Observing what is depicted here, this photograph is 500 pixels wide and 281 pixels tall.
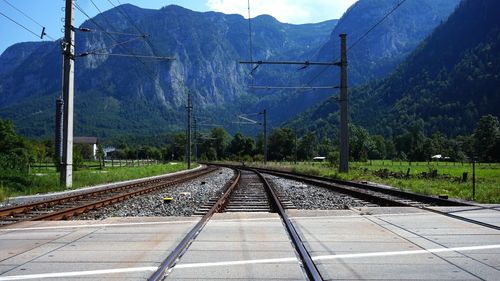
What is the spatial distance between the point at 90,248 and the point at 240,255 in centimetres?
239

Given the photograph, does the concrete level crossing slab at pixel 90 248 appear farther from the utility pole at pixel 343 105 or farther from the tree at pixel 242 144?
the tree at pixel 242 144

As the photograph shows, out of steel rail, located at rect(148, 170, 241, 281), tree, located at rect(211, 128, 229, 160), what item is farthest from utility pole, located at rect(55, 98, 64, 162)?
tree, located at rect(211, 128, 229, 160)

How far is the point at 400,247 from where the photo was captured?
844cm

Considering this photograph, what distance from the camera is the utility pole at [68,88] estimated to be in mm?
26000

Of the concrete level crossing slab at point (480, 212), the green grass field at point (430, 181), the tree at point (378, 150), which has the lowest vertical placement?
the green grass field at point (430, 181)

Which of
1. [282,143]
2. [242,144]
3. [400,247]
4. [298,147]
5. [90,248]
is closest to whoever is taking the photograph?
[400,247]

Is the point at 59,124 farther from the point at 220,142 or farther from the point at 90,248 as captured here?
the point at 220,142

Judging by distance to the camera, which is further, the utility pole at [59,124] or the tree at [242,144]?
the tree at [242,144]

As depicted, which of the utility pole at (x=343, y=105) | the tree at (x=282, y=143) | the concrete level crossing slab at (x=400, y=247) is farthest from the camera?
the tree at (x=282, y=143)

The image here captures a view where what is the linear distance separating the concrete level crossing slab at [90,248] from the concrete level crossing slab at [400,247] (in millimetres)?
2275

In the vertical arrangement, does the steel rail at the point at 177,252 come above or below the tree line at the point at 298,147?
below

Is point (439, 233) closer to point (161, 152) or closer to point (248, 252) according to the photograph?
point (248, 252)

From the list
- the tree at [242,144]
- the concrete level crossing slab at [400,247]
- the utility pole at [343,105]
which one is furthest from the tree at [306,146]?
the concrete level crossing slab at [400,247]

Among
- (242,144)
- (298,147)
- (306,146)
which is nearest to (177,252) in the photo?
(306,146)
